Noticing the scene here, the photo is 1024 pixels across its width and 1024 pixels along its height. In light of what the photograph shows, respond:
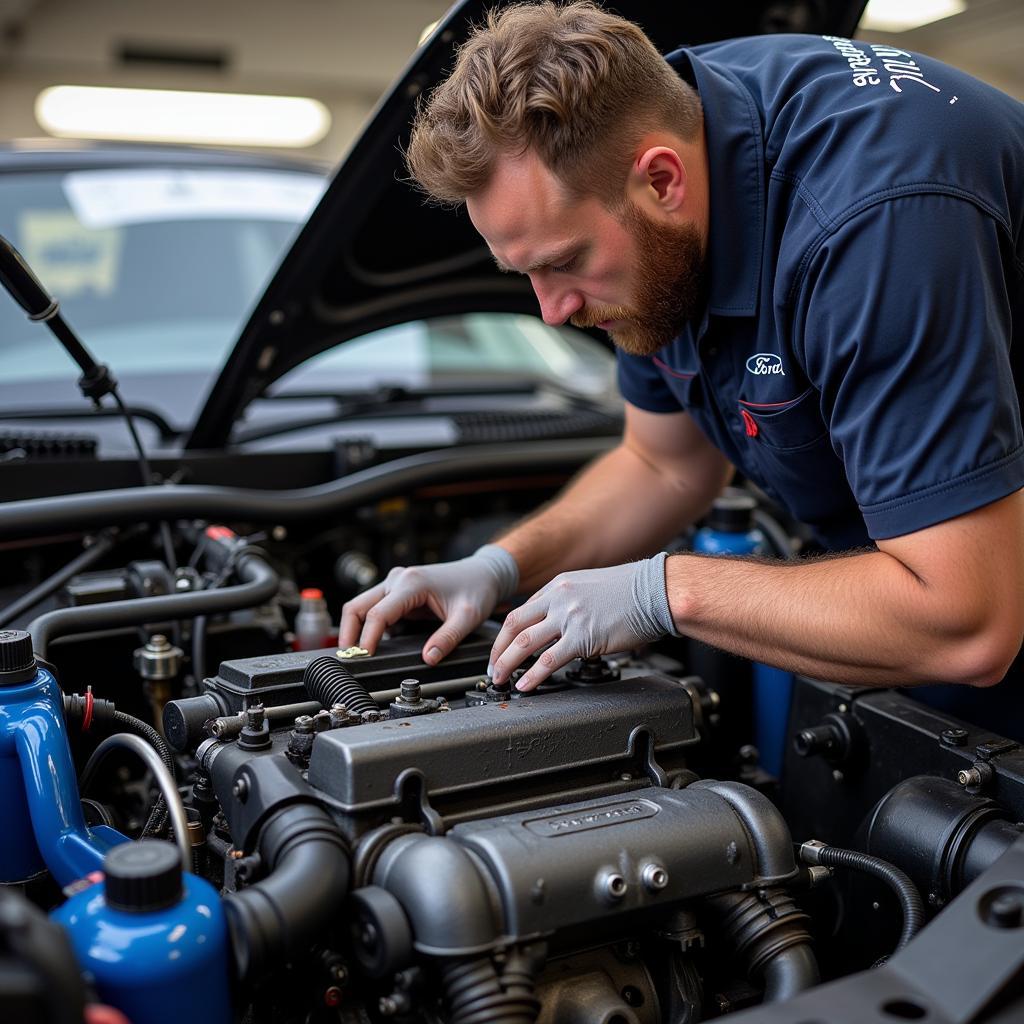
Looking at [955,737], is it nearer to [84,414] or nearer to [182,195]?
[84,414]

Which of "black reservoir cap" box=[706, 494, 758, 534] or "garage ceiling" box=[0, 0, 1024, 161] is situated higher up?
"garage ceiling" box=[0, 0, 1024, 161]

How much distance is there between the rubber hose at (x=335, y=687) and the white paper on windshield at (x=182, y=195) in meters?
1.46

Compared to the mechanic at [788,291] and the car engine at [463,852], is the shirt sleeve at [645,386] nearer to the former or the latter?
the mechanic at [788,291]

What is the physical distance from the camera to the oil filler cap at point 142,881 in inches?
36.8

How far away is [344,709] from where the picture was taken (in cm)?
129

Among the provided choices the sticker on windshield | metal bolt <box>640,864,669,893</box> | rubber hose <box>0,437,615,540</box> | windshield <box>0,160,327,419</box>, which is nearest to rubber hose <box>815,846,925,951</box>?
metal bolt <box>640,864,669,893</box>

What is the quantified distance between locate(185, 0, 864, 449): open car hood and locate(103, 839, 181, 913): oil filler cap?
50.4 inches

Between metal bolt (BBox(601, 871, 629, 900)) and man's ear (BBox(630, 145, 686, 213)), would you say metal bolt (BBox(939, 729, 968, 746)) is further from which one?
man's ear (BBox(630, 145, 686, 213))

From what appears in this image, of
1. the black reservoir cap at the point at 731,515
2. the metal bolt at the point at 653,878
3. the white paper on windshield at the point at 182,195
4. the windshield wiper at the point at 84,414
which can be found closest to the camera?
the metal bolt at the point at 653,878

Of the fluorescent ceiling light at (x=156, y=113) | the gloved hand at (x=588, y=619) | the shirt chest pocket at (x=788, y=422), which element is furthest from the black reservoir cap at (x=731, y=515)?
the fluorescent ceiling light at (x=156, y=113)

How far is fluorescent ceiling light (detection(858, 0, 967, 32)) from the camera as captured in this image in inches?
294

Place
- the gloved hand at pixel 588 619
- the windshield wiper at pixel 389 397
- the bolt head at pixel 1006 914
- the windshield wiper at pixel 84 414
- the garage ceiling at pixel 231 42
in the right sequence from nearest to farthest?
1. the bolt head at pixel 1006 914
2. the gloved hand at pixel 588 619
3. the windshield wiper at pixel 84 414
4. the windshield wiper at pixel 389 397
5. the garage ceiling at pixel 231 42

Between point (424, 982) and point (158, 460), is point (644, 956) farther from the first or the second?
point (158, 460)

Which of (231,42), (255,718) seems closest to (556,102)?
(255,718)
